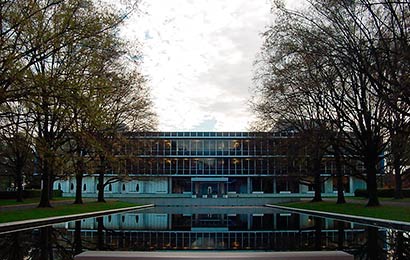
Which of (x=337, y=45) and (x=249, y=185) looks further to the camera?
(x=249, y=185)

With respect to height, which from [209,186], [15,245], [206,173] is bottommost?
[209,186]

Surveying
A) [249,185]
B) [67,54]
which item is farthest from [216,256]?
[249,185]

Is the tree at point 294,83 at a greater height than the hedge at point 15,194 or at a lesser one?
greater

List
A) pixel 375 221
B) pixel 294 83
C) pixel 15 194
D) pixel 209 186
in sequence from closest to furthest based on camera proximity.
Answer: pixel 375 221
pixel 294 83
pixel 15 194
pixel 209 186

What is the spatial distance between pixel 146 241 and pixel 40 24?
1070cm

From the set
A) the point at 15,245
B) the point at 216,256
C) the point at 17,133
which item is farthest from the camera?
the point at 17,133

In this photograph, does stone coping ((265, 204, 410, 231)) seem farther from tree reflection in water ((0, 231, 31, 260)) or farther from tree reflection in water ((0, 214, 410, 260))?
tree reflection in water ((0, 231, 31, 260))

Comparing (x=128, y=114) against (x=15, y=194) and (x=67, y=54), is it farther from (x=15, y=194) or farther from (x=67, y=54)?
(x=15, y=194)

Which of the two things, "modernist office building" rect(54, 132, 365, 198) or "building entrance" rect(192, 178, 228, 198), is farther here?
"modernist office building" rect(54, 132, 365, 198)

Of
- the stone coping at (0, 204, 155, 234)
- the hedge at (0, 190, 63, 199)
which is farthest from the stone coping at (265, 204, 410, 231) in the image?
the hedge at (0, 190, 63, 199)

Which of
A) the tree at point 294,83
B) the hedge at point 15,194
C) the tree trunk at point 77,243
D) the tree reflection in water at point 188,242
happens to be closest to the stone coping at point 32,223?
the tree reflection in water at point 188,242

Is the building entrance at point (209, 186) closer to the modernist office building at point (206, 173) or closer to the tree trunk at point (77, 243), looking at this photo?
the modernist office building at point (206, 173)

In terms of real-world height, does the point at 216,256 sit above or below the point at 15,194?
above

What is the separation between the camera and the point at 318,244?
13969 millimetres
